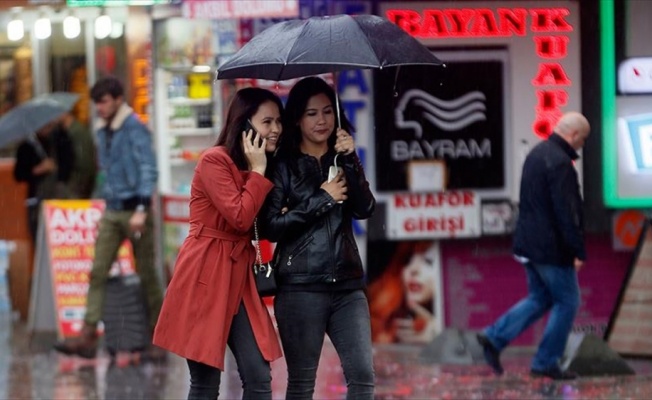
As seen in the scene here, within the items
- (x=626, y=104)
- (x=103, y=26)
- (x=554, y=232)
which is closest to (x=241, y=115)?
(x=554, y=232)

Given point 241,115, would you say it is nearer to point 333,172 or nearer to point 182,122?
point 333,172

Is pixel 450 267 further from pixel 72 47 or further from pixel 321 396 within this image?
pixel 72 47

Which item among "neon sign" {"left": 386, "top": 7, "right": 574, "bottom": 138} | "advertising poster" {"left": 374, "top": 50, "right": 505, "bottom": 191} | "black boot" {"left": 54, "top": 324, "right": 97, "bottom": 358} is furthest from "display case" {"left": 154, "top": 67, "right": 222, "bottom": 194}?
"neon sign" {"left": 386, "top": 7, "right": 574, "bottom": 138}

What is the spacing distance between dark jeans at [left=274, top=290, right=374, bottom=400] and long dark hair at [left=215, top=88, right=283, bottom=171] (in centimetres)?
64

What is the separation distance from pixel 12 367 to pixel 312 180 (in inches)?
181

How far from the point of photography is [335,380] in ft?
30.8

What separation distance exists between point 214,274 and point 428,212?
4456 millimetres

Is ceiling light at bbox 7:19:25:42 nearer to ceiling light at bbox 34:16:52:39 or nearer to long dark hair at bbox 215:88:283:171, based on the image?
ceiling light at bbox 34:16:52:39

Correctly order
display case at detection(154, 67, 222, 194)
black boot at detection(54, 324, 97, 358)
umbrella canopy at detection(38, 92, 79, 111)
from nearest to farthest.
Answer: black boot at detection(54, 324, 97, 358) → umbrella canopy at detection(38, 92, 79, 111) → display case at detection(154, 67, 222, 194)

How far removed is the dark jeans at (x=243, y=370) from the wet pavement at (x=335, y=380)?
257 centimetres

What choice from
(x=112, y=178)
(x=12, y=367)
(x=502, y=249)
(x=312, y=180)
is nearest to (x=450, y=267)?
(x=502, y=249)

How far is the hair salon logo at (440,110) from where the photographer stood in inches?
407

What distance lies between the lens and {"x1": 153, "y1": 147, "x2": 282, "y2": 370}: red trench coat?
6.05 m

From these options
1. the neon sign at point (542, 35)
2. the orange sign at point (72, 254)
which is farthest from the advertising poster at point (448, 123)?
the orange sign at point (72, 254)
